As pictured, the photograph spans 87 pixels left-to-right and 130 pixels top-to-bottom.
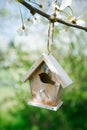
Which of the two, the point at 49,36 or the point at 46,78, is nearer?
the point at 49,36

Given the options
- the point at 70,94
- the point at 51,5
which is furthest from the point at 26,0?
the point at 70,94

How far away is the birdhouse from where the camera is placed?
1567 millimetres

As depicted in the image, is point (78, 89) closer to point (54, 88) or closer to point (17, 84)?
point (17, 84)

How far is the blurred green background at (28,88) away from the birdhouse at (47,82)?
290 cm

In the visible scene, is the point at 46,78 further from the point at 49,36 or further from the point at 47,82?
the point at 49,36

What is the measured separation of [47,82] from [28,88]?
329 centimetres

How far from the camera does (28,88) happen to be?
5008 mm

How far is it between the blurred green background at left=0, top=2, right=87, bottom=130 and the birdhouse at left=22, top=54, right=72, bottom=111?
114 inches

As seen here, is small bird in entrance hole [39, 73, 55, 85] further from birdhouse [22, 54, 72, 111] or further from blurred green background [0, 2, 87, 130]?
blurred green background [0, 2, 87, 130]

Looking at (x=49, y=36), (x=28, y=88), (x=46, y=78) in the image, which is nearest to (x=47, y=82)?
(x=46, y=78)

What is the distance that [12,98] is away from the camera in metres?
5.13

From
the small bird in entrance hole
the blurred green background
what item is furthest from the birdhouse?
the blurred green background

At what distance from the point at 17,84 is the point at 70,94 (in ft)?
2.45

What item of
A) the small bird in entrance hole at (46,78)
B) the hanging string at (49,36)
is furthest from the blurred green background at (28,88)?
the hanging string at (49,36)
